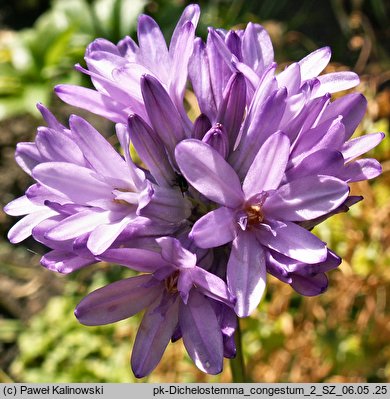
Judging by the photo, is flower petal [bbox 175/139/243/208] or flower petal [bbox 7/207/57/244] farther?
flower petal [bbox 7/207/57/244]

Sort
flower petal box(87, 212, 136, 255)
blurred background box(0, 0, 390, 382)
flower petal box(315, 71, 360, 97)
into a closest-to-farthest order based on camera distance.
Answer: flower petal box(87, 212, 136, 255)
flower petal box(315, 71, 360, 97)
blurred background box(0, 0, 390, 382)

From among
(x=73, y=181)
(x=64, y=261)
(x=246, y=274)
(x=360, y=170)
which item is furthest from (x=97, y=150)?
(x=360, y=170)

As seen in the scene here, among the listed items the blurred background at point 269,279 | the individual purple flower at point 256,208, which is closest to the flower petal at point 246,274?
the individual purple flower at point 256,208

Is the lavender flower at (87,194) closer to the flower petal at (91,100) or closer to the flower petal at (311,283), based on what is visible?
the flower petal at (91,100)

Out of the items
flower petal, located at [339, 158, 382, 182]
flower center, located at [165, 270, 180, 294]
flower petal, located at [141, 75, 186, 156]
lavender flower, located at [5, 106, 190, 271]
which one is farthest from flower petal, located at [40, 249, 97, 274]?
flower petal, located at [339, 158, 382, 182]

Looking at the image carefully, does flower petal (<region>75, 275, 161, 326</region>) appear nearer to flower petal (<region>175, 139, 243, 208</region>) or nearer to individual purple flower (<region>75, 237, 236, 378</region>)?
individual purple flower (<region>75, 237, 236, 378</region>)

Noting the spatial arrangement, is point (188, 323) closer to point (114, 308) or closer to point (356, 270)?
point (114, 308)

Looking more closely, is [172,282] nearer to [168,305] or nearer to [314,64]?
[168,305]
